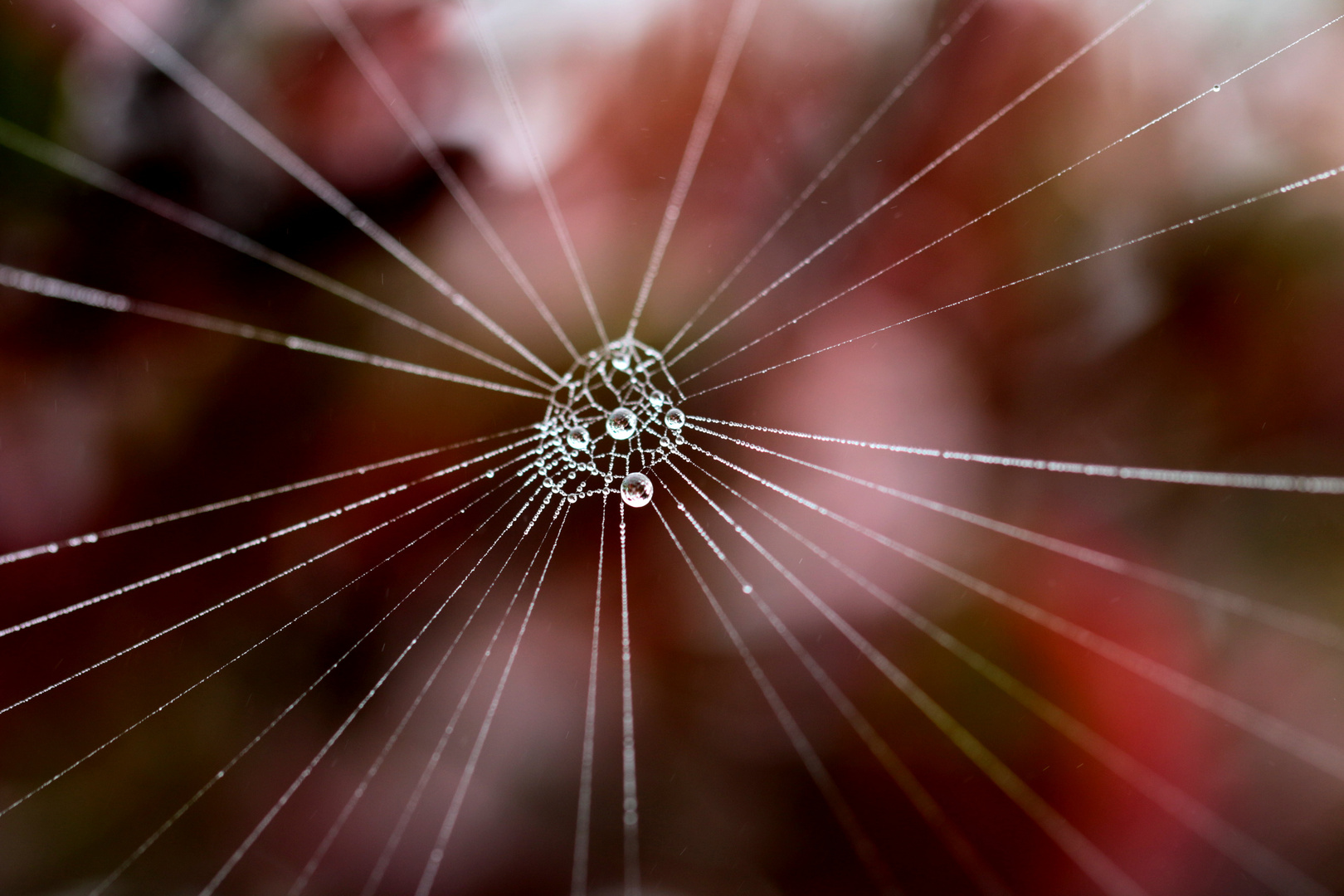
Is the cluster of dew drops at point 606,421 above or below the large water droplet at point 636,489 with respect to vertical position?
above

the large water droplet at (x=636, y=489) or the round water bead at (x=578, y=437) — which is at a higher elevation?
the round water bead at (x=578, y=437)

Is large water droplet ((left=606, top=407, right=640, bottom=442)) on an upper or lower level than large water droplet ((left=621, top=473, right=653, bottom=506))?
upper

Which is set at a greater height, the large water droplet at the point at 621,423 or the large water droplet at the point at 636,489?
the large water droplet at the point at 621,423
